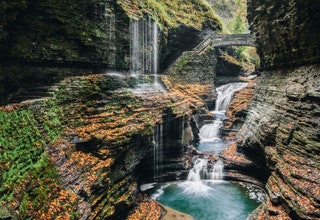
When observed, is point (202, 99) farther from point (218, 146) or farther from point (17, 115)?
point (17, 115)

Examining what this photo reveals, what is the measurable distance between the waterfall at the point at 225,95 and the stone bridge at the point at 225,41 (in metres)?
6.39

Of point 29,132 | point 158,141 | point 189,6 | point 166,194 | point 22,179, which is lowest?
point 166,194

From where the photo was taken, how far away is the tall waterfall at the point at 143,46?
60.9ft

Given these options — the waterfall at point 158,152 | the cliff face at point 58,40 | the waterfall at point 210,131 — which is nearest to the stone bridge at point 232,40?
the waterfall at point 210,131

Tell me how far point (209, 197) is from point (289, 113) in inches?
278

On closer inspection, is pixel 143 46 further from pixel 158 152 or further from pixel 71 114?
pixel 71 114

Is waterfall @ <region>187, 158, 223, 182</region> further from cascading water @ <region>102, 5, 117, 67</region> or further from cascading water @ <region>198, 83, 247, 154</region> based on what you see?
cascading water @ <region>102, 5, 117, 67</region>

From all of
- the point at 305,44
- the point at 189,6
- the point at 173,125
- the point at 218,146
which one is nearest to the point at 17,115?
the point at 173,125

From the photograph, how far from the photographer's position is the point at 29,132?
8977 millimetres

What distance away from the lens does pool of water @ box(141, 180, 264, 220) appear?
13.0m

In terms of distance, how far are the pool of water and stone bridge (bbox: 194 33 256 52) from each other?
21.9 metres

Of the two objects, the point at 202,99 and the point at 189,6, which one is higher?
the point at 189,6

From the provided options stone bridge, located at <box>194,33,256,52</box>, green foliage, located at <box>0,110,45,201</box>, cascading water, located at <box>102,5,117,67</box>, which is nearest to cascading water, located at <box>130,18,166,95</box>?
cascading water, located at <box>102,5,117,67</box>

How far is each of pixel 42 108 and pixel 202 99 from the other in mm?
23169
